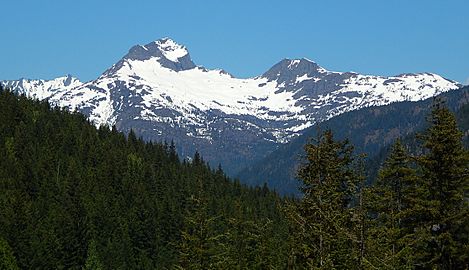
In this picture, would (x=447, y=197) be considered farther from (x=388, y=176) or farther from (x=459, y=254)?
(x=388, y=176)

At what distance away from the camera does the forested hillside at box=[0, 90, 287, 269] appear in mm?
62062

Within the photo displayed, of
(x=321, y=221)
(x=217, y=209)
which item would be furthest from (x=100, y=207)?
(x=321, y=221)

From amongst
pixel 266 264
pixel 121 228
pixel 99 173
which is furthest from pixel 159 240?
pixel 266 264

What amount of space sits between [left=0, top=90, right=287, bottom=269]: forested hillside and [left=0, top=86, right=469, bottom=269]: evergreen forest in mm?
275

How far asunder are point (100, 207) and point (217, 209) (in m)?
31.7

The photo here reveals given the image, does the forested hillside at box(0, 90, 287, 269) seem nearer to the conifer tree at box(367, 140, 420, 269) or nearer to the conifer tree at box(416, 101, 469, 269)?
the conifer tree at box(367, 140, 420, 269)

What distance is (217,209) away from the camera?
15238 centimetres

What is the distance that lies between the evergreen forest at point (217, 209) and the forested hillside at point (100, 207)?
27 centimetres

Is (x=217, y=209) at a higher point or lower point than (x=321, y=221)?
higher

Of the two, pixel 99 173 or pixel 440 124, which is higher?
pixel 99 173

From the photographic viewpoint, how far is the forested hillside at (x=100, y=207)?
6206cm

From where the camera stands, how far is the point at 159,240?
5098 inches

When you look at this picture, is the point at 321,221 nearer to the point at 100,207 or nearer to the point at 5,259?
the point at 5,259

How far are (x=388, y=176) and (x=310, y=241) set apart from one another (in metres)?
12.7
